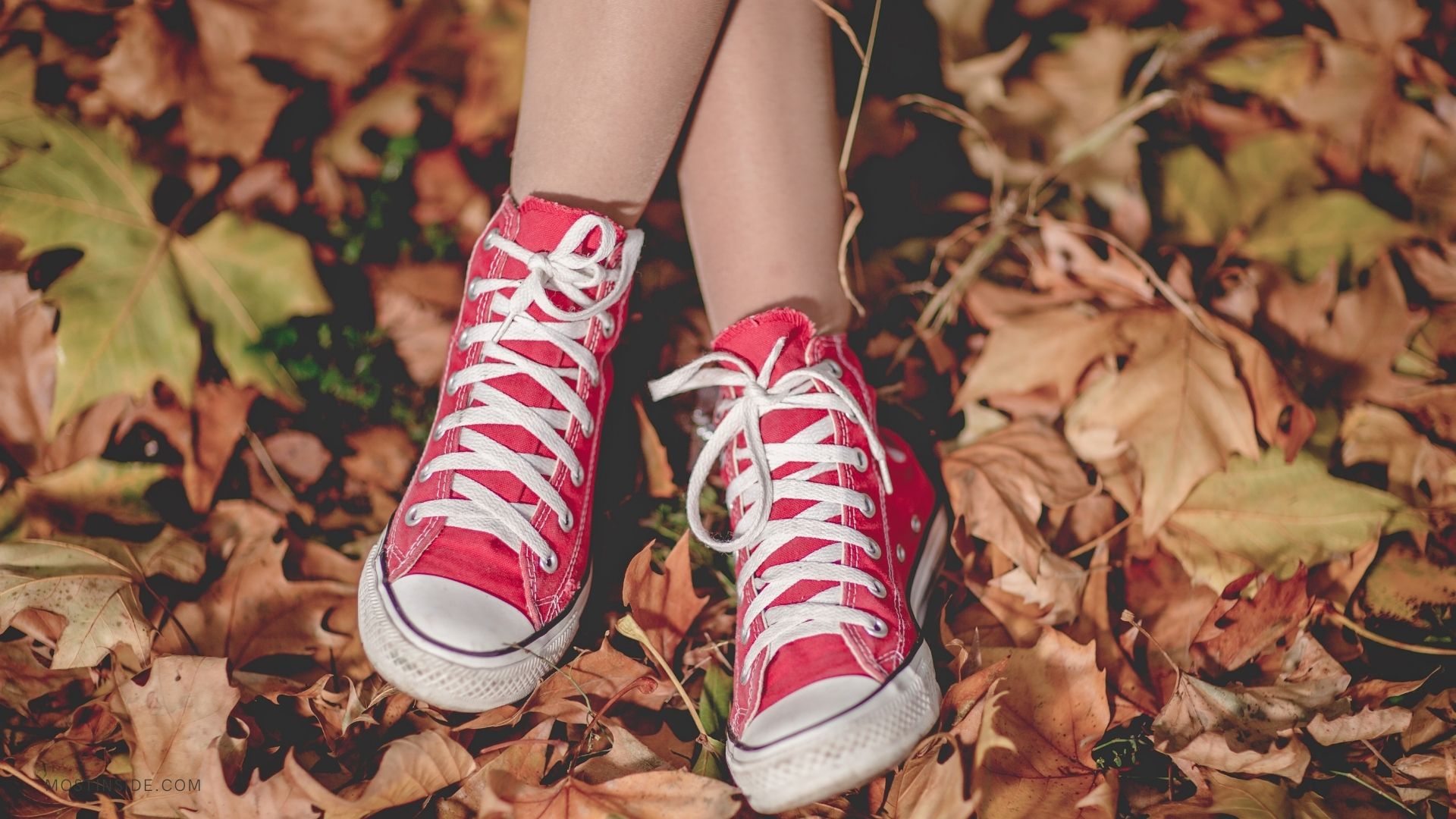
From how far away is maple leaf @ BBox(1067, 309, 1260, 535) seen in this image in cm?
117

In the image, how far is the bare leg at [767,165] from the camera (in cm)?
116

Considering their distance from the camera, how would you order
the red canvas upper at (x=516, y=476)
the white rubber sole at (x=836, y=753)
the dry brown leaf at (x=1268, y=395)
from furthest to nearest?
1. the dry brown leaf at (x=1268, y=395)
2. the red canvas upper at (x=516, y=476)
3. the white rubber sole at (x=836, y=753)

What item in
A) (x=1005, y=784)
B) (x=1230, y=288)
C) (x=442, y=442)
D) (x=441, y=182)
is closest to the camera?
(x=1005, y=784)

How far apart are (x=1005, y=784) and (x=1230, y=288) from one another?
0.90 meters

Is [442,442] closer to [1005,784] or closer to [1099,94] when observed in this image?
[1005,784]

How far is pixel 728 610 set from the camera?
1205 mm

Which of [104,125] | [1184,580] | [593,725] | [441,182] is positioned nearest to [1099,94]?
[1184,580]

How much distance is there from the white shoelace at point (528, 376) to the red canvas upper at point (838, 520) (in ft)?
0.63

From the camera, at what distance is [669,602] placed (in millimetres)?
1122

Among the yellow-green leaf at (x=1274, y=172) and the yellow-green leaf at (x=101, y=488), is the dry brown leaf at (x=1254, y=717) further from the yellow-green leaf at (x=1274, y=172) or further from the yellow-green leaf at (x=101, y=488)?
the yellow-green leaf at (x=101, y=488)

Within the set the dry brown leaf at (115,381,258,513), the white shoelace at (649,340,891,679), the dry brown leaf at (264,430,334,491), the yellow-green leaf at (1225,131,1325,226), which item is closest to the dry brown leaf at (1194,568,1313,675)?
the white shoelace at (649,340,891,679)

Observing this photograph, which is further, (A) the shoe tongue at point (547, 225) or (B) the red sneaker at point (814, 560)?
(A) the shoe tongue at point (547, 225)

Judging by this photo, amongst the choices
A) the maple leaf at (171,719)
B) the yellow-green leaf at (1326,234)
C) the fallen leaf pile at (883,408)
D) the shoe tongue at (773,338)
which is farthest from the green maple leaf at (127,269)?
the yellow-green leaf at (1326,234)

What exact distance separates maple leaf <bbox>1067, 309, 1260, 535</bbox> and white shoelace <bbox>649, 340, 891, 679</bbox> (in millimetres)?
387
